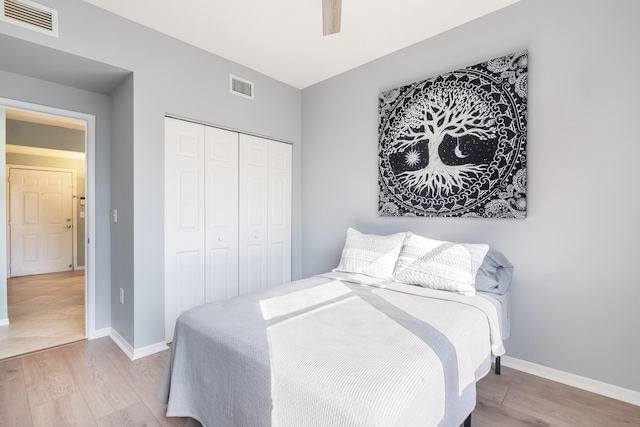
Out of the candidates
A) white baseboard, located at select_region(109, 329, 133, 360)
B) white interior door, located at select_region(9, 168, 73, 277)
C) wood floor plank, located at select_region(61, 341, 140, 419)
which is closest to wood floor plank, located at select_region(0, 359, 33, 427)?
wood floor plank, located at select_region(61, 341, 140, 419)

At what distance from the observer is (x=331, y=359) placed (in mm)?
1178

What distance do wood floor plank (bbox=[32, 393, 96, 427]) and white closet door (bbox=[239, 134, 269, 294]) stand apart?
1.57 metres

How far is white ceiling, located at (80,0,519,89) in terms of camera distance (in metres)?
2.24

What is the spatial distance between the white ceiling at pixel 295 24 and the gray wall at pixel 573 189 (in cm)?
29

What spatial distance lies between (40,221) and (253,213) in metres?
4.74

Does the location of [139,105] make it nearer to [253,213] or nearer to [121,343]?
[253,213]

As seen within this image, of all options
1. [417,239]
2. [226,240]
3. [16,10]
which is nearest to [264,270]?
[226,240]

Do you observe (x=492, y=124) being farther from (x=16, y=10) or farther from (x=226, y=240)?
(x=16, y=10)

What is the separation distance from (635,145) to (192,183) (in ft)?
10.4

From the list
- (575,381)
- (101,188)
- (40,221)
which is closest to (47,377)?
(101,188)

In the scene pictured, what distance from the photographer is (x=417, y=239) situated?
7.83ft

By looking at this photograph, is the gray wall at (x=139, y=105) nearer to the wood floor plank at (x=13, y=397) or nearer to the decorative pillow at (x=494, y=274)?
the wood floor plank at (x=13, y=397)

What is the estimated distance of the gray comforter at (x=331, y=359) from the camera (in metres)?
1.03

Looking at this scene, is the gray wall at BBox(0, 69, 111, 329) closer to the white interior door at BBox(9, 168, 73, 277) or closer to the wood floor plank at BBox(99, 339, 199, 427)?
the wood floor plank at BBox(99, 339, 199, 427)
